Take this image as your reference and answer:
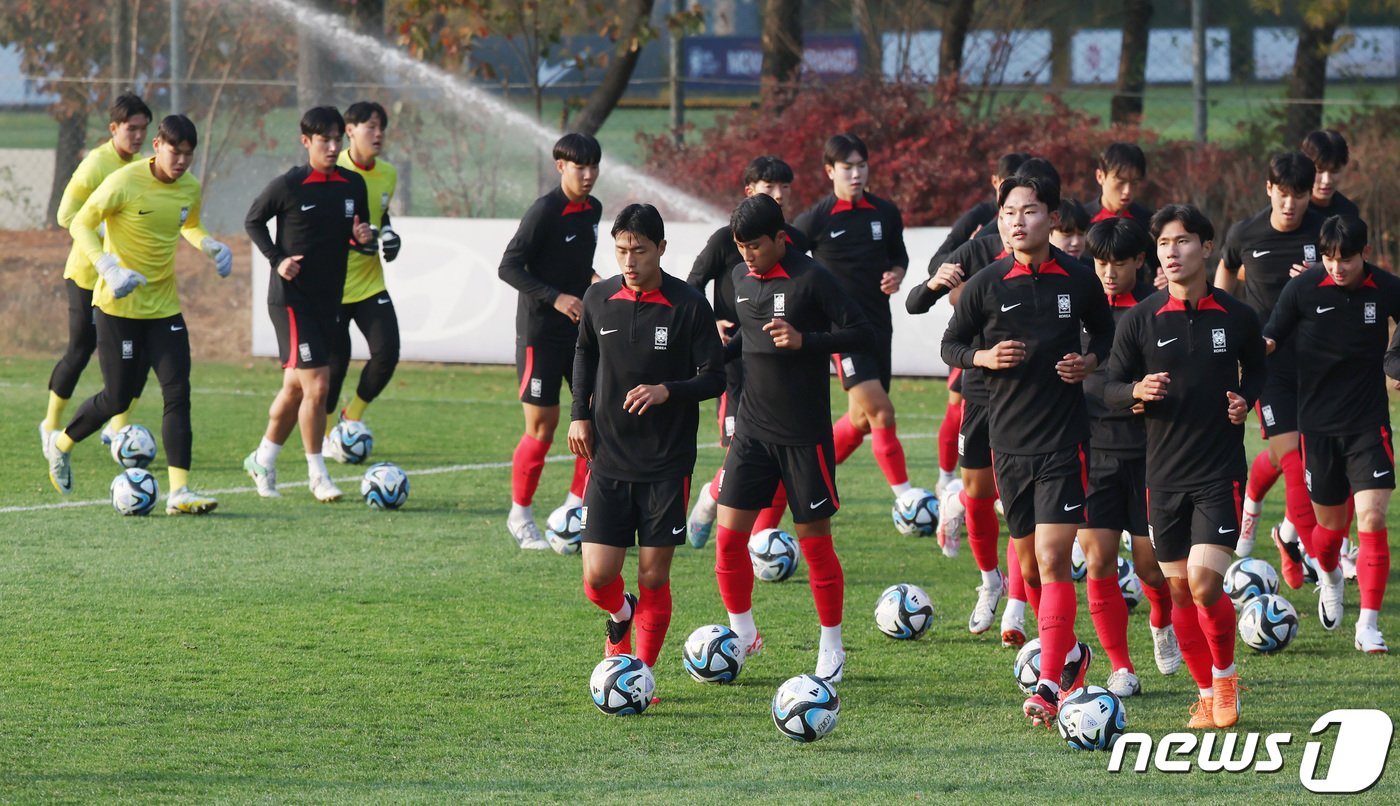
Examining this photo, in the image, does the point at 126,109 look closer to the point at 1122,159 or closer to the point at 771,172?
the point at 771,172

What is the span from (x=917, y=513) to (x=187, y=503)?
13.6 feet

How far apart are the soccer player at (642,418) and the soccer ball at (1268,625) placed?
8.42ft

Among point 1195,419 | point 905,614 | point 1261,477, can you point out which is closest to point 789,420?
point 905,614

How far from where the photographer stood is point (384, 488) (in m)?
10.8

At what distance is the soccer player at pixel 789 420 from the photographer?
705 centimetres

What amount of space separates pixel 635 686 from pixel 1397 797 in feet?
8.34

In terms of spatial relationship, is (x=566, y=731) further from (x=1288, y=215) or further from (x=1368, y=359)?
(x=1288, y=215)

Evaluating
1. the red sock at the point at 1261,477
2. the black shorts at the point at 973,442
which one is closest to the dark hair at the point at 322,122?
the black shorts at the point at 973,442

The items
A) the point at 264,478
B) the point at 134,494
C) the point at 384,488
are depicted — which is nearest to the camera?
the point at 134,494

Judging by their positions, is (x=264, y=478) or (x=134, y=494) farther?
(x=264, y=478)

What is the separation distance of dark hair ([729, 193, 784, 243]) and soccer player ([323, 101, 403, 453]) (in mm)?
4909

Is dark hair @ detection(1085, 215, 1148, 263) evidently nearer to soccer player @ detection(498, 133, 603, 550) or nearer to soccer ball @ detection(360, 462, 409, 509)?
soccer player @ detection(498, 133, 603, 550)

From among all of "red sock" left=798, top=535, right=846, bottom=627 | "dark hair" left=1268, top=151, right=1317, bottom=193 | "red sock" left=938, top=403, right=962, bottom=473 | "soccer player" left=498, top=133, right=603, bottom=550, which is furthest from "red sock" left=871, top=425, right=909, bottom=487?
"red sock" left=798, top=535, right=846, bottom=627

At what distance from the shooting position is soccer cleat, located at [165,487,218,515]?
10516 mm
